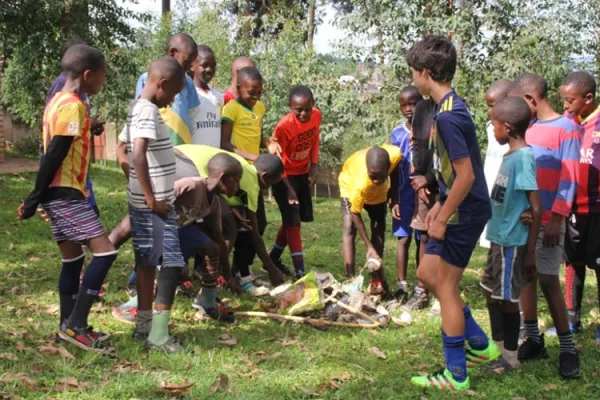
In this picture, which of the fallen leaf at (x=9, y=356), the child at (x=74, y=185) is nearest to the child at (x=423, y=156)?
the child at (x=74, y=185)

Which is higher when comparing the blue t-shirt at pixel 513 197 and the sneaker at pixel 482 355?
the blue t-shirt at pixel 513 197

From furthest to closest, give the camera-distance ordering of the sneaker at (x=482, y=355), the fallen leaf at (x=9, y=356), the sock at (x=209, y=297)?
the sock at (x=209, y=297) < the sneaker at (x=482, y=355) < the fallen leaf at (x=9, y=356)

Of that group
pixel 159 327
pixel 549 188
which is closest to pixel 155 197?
pixel 159 327

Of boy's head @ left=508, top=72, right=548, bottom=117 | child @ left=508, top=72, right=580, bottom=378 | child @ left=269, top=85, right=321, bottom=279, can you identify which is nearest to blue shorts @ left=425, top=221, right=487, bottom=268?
child @ left=508, top=72, right=580, bottom=378

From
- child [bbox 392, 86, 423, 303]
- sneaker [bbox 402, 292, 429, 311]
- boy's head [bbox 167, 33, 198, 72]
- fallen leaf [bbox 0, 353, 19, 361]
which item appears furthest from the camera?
child [bbox 392, 86, 423, 303]

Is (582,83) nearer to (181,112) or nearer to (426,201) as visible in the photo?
(426,201)

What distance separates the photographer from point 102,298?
19.6 feet

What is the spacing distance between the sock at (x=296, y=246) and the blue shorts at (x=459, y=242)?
10.6 feet

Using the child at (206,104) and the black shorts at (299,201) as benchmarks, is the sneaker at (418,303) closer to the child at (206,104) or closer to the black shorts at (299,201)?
the black shorts at (299,201)

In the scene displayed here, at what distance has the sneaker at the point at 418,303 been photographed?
6.19 metres

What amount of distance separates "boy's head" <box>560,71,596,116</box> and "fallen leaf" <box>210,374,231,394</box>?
10.7 feet

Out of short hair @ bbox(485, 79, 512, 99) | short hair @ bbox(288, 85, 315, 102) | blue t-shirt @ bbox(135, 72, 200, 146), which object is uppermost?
short hair @ bbox(485, 79, 512, 99)

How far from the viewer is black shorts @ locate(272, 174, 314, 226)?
23.6 ft

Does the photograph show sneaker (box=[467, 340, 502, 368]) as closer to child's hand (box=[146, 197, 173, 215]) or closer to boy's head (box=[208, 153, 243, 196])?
boy's head (box=[208, 153, 243, 196])
